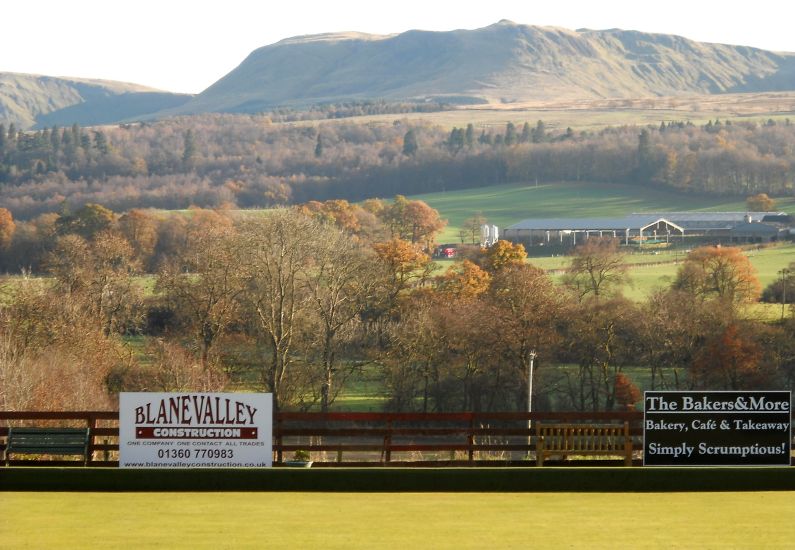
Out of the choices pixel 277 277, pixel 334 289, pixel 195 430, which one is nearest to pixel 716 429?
pixel 195 430

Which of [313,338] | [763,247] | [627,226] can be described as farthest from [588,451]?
[627,226]

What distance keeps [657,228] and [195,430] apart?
145 m

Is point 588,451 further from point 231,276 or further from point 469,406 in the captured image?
point 231,276

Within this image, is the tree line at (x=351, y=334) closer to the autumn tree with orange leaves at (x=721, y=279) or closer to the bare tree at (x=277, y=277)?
the bare tree at (x=277, y=277)

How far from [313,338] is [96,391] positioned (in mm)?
18265

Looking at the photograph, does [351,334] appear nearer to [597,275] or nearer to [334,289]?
[334,289]

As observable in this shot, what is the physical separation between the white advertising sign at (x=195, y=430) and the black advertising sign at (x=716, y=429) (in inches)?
263

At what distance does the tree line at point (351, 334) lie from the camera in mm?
68250

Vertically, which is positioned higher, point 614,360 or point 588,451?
point 588,451

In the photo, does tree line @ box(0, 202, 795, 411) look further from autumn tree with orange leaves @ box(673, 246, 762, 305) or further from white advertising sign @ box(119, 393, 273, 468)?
white advertising sign @ box(119, 393, 273, 468)

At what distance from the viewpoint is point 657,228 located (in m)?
163

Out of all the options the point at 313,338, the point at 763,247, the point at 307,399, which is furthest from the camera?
the point at 763,247
